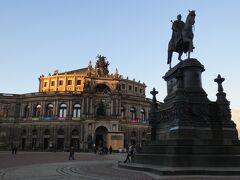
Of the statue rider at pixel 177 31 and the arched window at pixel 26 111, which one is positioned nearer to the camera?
the statue rider at pixel 177 31

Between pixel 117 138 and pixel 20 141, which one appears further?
pixel 20 141

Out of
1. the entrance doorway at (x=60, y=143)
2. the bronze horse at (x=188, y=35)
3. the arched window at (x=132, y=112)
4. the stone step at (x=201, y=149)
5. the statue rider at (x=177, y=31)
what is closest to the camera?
the stone step at (x=201, y=149)

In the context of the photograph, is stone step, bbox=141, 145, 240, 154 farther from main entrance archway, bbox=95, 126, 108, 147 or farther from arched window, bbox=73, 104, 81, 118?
arched window, bbox=73, 104, 81, 118

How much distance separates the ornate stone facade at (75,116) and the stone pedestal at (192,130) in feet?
157

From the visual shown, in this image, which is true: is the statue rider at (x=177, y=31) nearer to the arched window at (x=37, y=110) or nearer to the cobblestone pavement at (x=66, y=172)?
the cobblestone pavement at (x=66, y=172)

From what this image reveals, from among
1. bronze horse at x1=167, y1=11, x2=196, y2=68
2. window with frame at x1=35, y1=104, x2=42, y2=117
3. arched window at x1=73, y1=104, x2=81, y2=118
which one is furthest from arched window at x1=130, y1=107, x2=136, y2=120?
bronze horse at x1=167, y1=11, x2=196, y2=68

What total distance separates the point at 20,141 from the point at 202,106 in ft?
205

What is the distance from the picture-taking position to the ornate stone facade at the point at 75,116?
64.6 meters

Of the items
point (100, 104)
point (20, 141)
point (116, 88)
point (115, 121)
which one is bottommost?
point (20, 141)

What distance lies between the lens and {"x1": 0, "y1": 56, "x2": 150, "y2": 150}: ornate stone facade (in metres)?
64.6

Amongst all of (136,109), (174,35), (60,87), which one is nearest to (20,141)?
(60,87)

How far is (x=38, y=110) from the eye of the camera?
7081 cm

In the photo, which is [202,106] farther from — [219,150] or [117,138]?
[117,138]

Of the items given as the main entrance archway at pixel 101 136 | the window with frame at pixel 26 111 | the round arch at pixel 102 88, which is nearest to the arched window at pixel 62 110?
the window with frame at pixel 26 111
